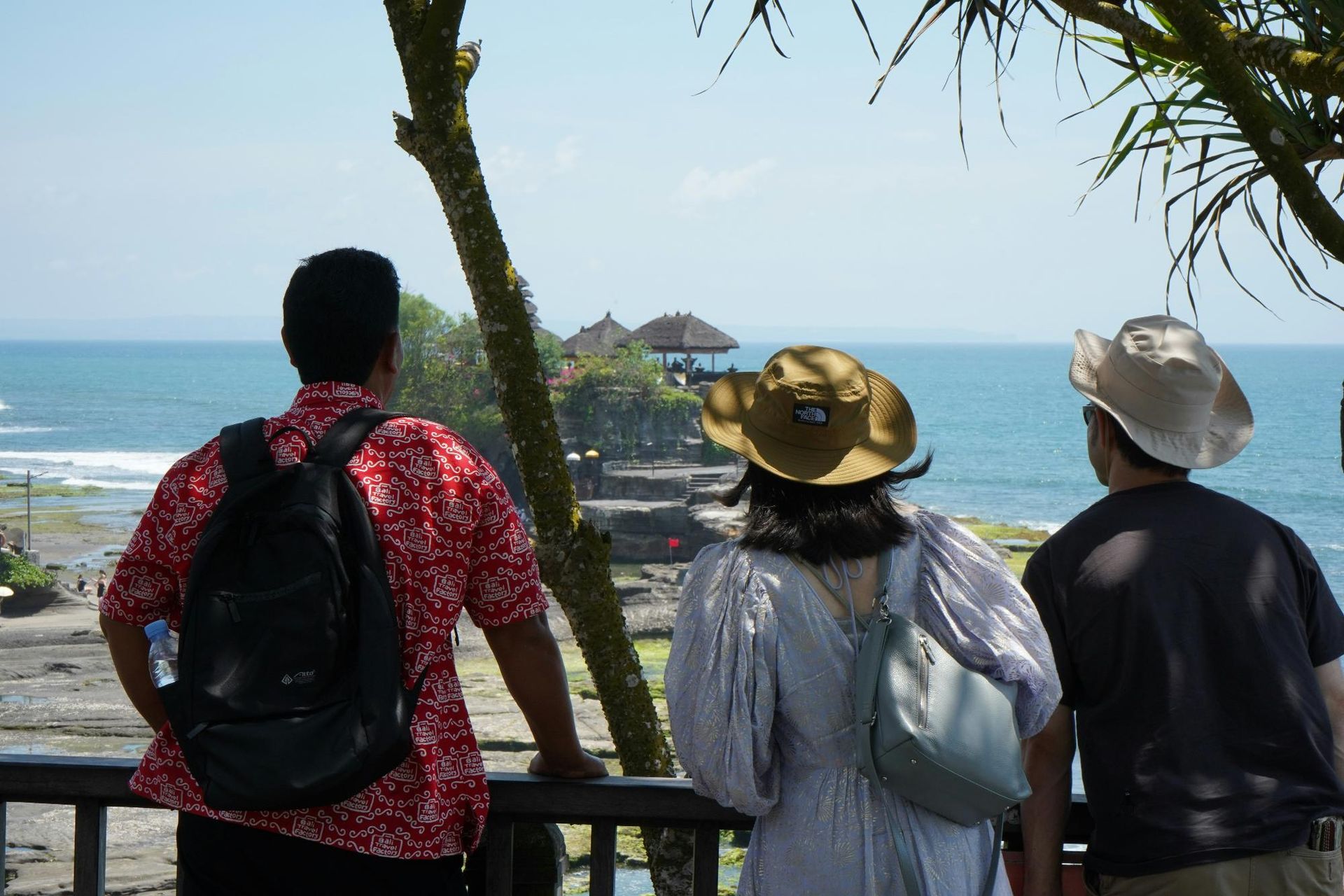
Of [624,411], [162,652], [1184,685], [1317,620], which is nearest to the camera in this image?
[162,652]

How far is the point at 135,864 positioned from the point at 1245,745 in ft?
44.8

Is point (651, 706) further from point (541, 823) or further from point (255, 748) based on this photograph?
point (255, 748)

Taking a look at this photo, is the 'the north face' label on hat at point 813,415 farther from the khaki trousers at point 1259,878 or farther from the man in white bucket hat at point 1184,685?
the khaki trousers at point 1259,878

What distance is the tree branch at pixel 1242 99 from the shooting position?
2613 millimetres

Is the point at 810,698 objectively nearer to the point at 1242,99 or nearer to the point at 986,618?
the point at 986,618

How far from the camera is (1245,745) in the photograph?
1734mm

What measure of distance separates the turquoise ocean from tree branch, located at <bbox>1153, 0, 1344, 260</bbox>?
95.7 feet

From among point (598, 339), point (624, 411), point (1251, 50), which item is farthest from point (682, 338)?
point (1251, 50)

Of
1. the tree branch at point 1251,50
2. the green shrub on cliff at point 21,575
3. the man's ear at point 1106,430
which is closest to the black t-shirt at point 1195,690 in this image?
the man's ear at point 1106,430

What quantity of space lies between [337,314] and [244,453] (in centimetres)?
23

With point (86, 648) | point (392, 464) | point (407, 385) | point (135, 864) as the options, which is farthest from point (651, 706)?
point (407, 385)

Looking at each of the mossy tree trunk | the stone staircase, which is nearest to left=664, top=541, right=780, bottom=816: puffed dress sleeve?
the mossy tree trunk

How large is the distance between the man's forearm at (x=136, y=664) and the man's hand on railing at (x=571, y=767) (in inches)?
21.1

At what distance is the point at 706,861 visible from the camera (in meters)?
1.87
